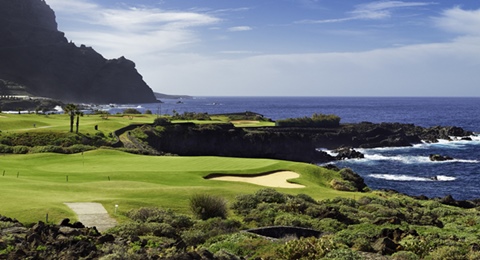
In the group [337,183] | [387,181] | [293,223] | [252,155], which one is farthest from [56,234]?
[252,155]

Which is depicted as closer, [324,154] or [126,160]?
[126,160]

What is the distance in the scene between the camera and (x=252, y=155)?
83.1 m

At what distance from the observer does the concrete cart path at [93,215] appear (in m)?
19.5

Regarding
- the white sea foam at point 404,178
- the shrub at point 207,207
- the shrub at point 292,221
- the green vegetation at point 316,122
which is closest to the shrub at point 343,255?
the shrub at point 292,221

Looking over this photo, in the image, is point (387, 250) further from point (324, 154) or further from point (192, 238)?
point (324, 154)

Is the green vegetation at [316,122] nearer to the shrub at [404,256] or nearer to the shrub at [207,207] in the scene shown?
the shrub at [207,207]

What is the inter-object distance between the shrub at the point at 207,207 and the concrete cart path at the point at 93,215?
3975 millimetres

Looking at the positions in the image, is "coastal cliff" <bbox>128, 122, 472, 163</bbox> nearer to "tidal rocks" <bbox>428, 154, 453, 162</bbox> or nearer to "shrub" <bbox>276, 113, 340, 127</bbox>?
"tidal rocks" <bbox>428, 154, 453, 162</bbox>

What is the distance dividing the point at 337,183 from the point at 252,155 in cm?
4498

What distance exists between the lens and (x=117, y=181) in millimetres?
31016

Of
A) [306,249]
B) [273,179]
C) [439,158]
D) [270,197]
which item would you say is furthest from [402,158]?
[306,249]

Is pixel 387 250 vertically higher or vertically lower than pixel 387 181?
higher

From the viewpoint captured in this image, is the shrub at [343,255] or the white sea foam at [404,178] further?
the white sea foam at [404,178]

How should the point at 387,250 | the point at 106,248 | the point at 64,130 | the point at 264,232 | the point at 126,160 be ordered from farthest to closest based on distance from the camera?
the point at 64,130 → the point at 126,160 → the point at 264,232 → the point at 387,250 → the point at 106,248
